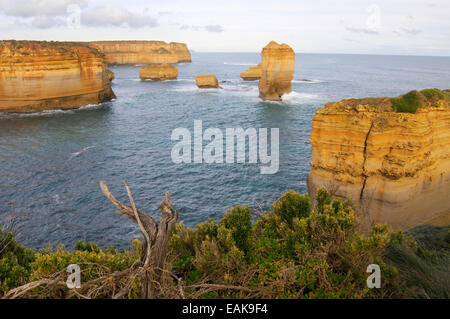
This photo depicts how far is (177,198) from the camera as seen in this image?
3058 cm

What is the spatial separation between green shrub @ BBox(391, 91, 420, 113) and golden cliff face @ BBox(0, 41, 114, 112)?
65.3 metres

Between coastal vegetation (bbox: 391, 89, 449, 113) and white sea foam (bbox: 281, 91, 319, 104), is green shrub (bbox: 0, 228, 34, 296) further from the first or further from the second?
white sea foam (bbox: 281, 91, 319, 104)

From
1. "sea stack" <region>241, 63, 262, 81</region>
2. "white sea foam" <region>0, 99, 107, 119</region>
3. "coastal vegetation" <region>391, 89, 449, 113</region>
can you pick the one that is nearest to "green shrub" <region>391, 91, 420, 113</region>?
"coastal vegetation" <region>391, 89, 449, 113</region>

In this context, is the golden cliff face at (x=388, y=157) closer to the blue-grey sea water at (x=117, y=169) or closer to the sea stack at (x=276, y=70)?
the blue-grey sea water at (x=117, y=169)

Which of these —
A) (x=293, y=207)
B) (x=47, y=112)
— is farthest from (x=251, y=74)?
(x=293, y=207)

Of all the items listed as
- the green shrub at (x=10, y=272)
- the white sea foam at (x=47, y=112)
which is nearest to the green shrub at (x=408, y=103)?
the green shrub at (x=10, y=272)

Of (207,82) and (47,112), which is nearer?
(47,112)

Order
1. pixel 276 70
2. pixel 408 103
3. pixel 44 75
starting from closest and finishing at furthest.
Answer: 1. pixel 408 103
2. pixel 44 75
3. pixel 276 70

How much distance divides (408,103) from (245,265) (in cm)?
1780

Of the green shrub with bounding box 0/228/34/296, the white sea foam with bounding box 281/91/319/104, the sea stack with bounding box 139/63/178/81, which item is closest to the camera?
the green shrub with bounding box 0/228/34/296

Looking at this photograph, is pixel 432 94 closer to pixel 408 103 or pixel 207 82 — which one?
pixel 408 103

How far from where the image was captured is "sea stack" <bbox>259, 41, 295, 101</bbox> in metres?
73.9

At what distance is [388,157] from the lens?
835 inches
